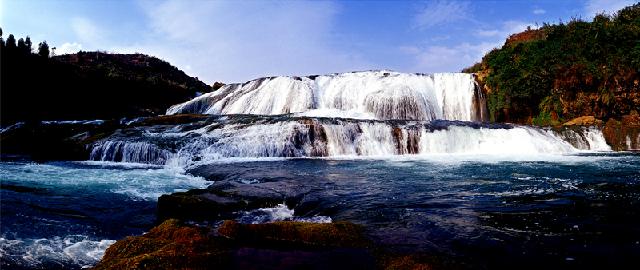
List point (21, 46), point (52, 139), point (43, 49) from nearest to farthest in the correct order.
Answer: point (52, 139) → point (21, 46) → point (43, 49)

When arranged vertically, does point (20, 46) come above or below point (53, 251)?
above

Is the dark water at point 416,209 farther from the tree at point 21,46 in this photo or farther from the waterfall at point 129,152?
the tree at point 21,46

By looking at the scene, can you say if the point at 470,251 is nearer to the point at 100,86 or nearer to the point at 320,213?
the point at 320,213

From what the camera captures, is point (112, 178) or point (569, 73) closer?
point (112, 178)

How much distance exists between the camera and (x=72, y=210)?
6.61 meters

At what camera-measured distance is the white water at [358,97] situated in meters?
26.2

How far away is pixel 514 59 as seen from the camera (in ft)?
85.9

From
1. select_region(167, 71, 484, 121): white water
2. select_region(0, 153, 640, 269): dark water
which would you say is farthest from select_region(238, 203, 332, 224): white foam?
select_region(167, 71, 484, 121): white water

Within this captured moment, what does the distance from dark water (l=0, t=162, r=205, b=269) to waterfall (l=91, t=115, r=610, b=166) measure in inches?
107

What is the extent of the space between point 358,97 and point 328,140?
465 inches

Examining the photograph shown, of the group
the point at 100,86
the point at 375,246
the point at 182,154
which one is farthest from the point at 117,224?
the point at 100,86

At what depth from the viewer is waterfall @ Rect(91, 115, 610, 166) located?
1473 centimetres

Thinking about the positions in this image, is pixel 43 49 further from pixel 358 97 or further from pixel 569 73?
pixel 569 73

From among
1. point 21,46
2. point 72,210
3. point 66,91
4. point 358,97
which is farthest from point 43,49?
point 72,210
